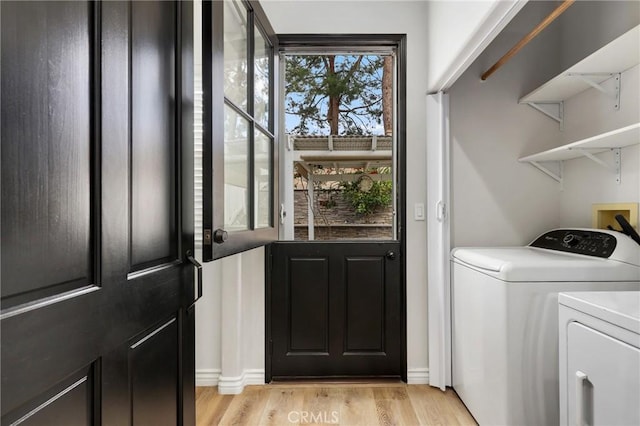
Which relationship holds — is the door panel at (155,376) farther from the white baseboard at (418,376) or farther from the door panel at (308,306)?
the white baseboard at (418,376)

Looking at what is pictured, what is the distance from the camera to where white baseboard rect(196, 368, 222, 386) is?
2377 mm

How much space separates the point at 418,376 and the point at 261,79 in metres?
2.14

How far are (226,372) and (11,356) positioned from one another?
6.20 feet

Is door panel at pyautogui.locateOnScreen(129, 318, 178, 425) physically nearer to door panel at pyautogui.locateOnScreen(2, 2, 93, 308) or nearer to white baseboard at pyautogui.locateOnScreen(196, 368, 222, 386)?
door panel at pyautogui.locateOnScreen(2, 2, 93, 308)

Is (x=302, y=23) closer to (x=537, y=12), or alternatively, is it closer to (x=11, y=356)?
(x=537, y=12)

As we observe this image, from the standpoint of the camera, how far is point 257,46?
192 cm

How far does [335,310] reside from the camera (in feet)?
7.93

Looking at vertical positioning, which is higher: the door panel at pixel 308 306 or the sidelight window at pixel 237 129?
the sidelight window at pixel 237 129

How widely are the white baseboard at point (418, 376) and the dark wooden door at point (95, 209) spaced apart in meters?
1.60

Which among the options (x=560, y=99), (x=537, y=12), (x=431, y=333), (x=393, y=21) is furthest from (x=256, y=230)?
(x=537, y=12)

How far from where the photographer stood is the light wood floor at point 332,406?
1947mm

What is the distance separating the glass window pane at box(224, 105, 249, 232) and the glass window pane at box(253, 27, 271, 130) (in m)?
0.21

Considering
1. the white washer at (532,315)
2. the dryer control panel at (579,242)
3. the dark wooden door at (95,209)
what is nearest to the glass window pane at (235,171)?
the dark wooden door at (95,209)

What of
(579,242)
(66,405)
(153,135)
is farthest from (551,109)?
(66,405)
